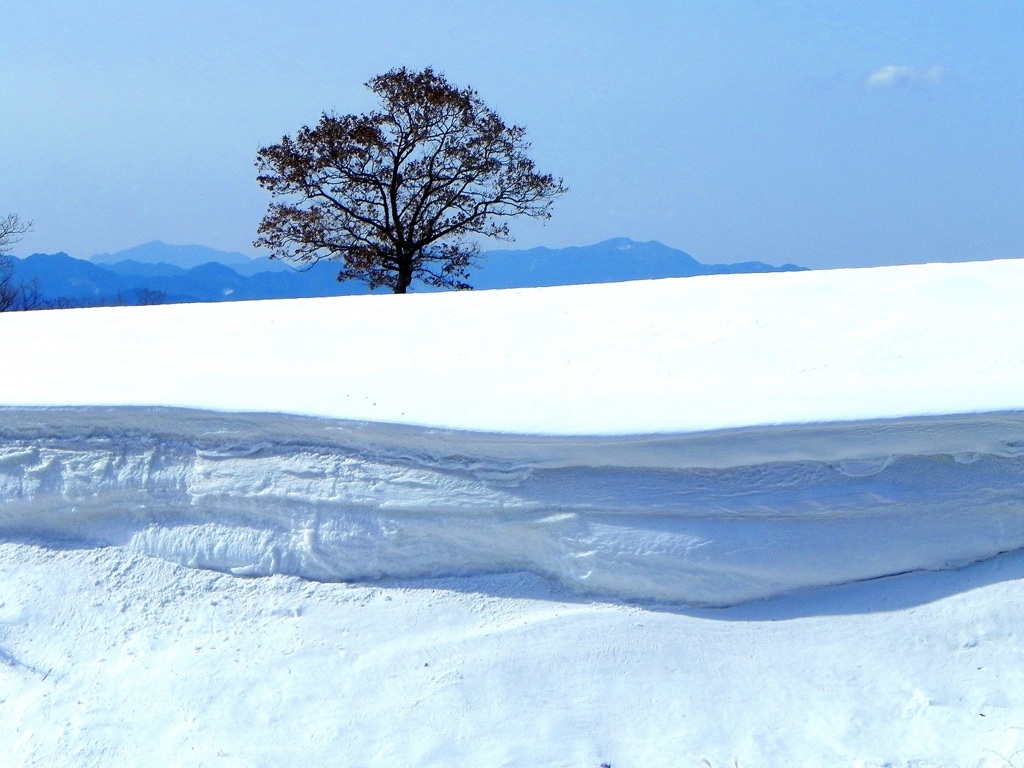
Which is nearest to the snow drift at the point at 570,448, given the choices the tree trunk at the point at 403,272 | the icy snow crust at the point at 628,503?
the icy snow crust at the point at 628,503

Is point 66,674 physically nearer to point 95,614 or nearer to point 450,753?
point 95,614

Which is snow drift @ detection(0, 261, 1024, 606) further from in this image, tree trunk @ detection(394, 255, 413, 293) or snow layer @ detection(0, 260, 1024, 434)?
tree trunk @ detection(394, 255, 413, 293)

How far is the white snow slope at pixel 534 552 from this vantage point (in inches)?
91.6

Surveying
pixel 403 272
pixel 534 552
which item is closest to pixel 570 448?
pixel 534 552

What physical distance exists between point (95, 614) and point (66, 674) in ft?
0.64

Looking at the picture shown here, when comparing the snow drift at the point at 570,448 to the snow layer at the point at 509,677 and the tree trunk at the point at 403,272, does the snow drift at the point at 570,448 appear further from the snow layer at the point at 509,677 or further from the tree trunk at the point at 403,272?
the tree trunk at the point at 403,272

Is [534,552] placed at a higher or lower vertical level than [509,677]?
higher

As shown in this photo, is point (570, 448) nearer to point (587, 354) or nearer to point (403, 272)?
point (587, 354)

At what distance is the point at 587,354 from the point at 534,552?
64 centimetres

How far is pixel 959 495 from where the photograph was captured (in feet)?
8.49

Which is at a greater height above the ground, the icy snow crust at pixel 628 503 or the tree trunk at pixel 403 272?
the tree trunk at pixel 403 272

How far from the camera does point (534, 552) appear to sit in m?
2.68

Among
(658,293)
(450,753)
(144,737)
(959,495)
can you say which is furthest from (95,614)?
(959,495)

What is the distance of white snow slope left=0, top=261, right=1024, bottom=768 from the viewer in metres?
2.33
